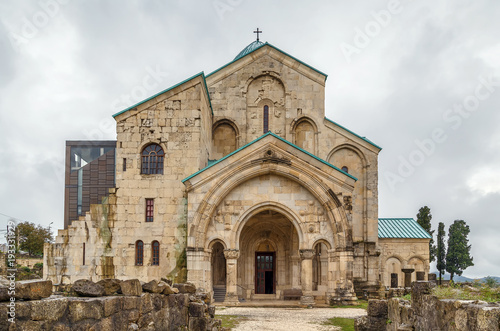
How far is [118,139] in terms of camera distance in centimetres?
2469

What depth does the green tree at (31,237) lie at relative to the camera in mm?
45531

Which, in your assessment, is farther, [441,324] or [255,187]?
[255,187]

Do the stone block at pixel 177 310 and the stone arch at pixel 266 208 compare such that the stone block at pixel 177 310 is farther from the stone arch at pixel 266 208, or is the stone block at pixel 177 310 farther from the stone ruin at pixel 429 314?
the stone arch at pixel 266 208

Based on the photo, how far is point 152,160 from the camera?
24641 millimetres

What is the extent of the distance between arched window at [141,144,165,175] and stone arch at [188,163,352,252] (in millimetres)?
3797

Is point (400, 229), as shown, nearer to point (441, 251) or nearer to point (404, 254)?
point (404, 254)

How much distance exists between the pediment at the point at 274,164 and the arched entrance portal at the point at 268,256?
4.72m

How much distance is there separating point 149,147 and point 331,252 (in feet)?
36.4

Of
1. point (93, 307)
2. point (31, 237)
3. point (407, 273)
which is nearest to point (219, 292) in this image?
point (407, 273)

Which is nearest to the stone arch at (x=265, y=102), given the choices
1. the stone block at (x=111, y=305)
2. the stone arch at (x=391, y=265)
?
the stone arch at (x=391, y=265)

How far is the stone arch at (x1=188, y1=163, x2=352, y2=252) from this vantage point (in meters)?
22.2

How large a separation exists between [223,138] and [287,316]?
45.2ft

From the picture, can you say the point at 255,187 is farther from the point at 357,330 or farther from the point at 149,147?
the point at 357,330

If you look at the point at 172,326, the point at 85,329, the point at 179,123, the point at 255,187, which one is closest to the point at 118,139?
the point at 179,123
